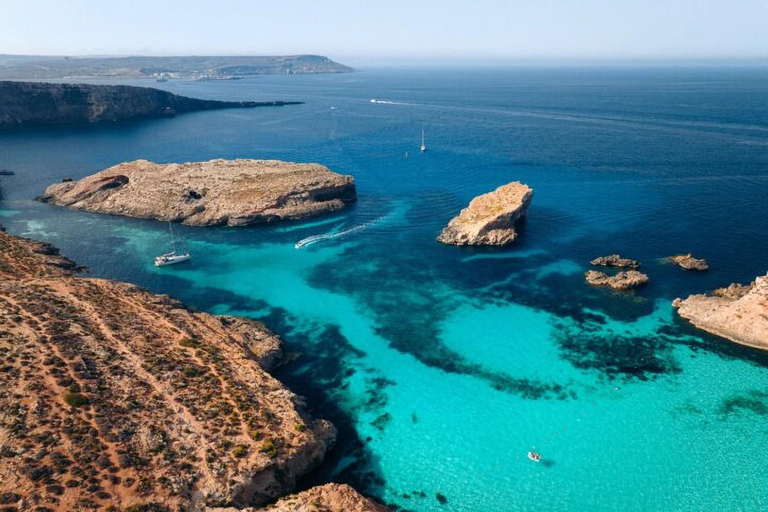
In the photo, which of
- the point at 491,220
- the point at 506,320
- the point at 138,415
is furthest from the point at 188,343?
the point at 491,220

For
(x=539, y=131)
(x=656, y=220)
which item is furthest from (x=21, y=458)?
(x=539, y=131)

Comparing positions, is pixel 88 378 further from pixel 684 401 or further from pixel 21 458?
pixel 684 401

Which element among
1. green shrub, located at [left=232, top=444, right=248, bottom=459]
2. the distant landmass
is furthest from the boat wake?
the distant landmass

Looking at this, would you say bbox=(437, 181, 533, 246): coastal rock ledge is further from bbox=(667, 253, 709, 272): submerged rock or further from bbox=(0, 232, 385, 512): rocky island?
bbox=(0, 232, 385, 512): rocky island

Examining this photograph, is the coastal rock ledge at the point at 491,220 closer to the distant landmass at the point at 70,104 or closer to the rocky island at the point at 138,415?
the rocky island at the point at 138,415

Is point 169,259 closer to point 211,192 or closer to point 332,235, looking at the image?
point 211,192

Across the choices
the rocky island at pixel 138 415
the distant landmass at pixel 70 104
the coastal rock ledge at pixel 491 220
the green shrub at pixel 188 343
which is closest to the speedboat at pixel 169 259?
the rocky island at pixel 138 415
